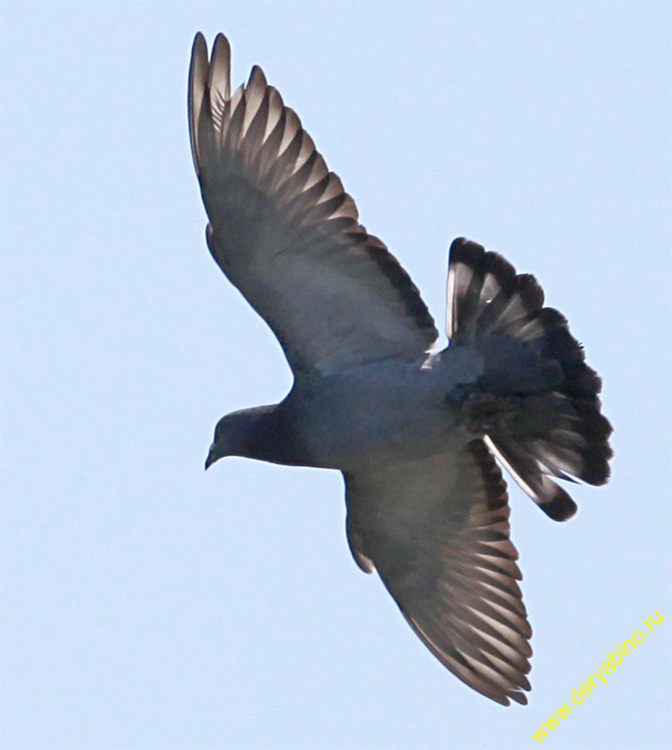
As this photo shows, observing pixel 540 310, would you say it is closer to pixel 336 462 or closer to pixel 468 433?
pixel 468 433

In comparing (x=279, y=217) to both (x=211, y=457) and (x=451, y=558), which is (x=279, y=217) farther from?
(x=451, y=558)

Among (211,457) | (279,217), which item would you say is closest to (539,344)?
(279,217)

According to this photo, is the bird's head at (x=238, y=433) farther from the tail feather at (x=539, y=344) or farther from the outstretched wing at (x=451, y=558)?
the tail feather at (x=539, y=344)

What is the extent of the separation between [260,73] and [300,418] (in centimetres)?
233

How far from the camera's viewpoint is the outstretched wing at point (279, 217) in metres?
11.6

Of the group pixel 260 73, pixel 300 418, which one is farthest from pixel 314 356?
pixel 260 73

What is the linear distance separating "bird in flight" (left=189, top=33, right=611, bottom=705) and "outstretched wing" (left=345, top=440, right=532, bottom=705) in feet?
1.63

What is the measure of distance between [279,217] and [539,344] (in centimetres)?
192

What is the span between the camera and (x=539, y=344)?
11.4 meters

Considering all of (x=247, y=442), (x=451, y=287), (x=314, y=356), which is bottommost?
(x=247, y=442)

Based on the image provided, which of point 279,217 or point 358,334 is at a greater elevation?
point 279,217

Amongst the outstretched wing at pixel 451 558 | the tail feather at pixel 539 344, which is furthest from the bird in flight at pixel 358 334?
the outstretched wing at pixel 451 558

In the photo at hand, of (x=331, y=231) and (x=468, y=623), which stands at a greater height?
(x=331, y=231)

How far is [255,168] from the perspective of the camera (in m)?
11.6
